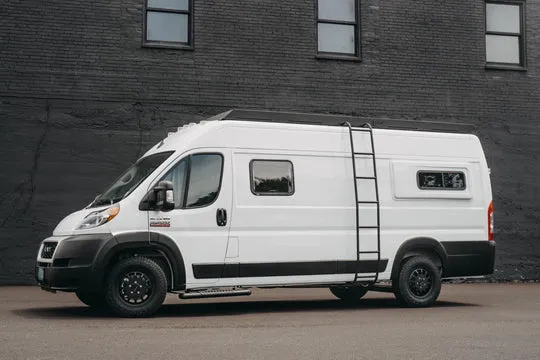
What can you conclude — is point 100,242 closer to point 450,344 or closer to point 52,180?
point 450,344

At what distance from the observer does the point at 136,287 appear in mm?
10250

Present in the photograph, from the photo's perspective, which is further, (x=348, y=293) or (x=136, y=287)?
(x=348, y=293)

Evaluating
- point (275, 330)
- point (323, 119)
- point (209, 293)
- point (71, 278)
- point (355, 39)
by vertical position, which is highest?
point (355, 39)

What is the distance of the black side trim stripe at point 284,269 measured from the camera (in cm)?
1067

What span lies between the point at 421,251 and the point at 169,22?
7.77 metres

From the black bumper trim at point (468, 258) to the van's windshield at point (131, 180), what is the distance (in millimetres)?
4351

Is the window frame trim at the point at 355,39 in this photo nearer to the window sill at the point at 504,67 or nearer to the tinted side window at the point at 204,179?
the window sill at the point at 504,67

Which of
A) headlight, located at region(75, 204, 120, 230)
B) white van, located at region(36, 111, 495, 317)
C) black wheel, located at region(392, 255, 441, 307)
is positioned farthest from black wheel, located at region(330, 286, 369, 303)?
headlight, located at region(75, 204, 120, 230)

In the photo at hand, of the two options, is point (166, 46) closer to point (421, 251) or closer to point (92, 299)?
point (92, 299)

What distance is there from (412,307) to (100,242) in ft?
15.3

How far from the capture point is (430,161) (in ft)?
40.3

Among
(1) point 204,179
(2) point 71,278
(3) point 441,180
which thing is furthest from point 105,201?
(3) point 441,180

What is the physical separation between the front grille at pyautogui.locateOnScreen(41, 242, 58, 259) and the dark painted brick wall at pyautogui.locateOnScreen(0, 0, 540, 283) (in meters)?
5.45

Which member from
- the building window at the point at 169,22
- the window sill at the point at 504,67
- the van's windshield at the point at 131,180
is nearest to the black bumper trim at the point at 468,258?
the van's windshield at the point at 131,180
